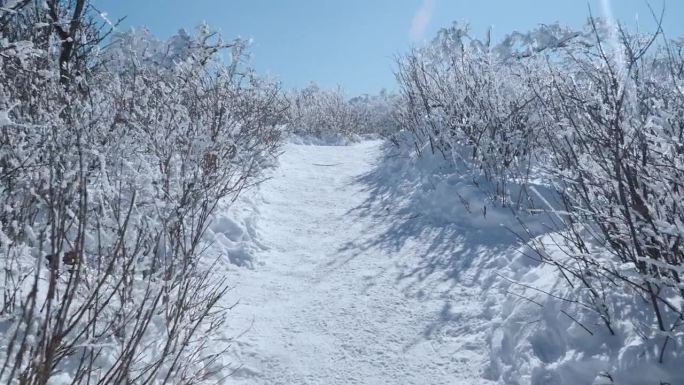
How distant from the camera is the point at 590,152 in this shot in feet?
8.69

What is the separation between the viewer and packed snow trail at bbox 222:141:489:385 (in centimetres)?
275

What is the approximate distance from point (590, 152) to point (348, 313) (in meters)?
1.99

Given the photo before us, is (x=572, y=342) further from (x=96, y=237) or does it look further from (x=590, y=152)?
(x=96, y=237)

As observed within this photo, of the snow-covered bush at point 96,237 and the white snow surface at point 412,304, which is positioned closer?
the snow-covered bush at point 96,237

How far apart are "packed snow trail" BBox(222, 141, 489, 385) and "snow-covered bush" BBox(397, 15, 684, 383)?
0.72 m

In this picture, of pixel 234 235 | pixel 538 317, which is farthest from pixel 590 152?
pixel 234 235

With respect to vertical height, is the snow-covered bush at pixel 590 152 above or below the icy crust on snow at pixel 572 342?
above

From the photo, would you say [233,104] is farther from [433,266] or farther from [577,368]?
[577,368]

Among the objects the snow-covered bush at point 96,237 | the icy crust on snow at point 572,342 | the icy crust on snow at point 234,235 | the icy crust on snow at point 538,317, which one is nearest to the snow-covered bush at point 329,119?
the icy crust on snow at point 234,235

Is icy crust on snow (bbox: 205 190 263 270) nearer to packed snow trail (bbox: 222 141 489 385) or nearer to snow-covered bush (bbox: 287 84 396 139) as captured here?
packed snow trail (bbox: 222 141 489 385)

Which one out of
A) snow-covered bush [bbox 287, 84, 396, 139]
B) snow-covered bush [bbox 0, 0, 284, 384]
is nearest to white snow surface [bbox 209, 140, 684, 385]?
snow-covered bush [bbox 0, 0, 284, 384]

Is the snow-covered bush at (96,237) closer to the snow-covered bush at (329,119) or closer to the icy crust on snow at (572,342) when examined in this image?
the icy crust on snow at (572,342)

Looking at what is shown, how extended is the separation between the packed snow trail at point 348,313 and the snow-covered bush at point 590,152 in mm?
719

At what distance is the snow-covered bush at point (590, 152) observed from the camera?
209 centimetres
